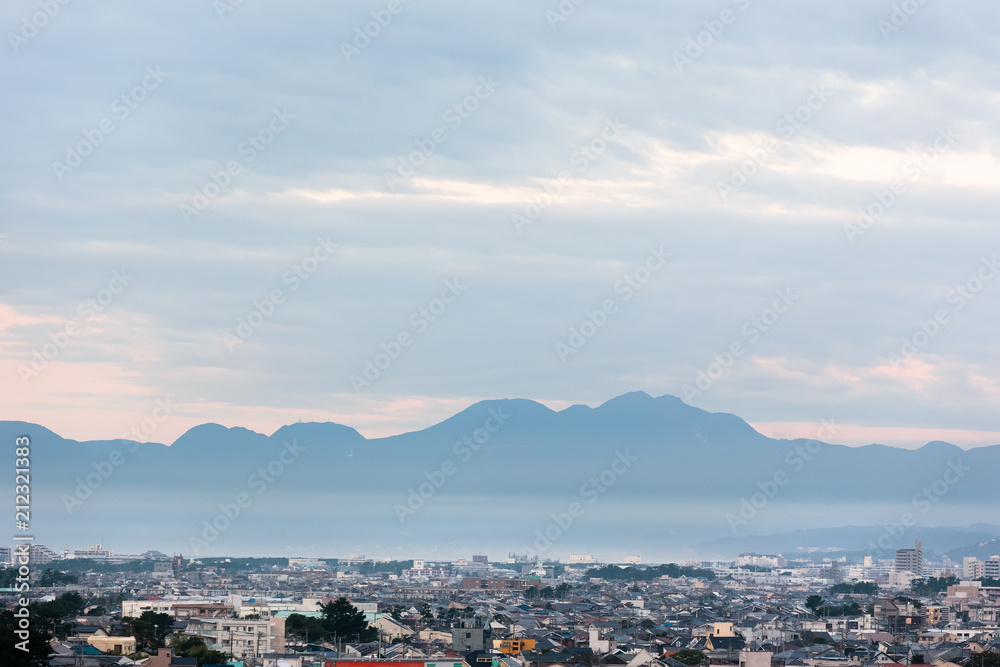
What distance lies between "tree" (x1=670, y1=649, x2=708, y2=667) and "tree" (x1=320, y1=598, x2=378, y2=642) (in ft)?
43.2

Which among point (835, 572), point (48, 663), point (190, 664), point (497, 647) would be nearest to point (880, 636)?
point (497, 647)

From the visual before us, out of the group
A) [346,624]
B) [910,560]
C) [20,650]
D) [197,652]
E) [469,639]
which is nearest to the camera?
[20,650]

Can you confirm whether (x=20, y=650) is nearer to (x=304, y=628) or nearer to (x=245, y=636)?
(x=245, y=636)

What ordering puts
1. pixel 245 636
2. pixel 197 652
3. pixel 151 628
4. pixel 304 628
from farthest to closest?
1. pixel 304 628
2. pixel 151 628
3. pixel 245 636
4. pixel 197 652

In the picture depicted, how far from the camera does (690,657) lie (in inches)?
1725

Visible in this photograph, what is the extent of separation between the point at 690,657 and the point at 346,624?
49.8 ft

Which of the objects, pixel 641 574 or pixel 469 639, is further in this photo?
pixel 641 574

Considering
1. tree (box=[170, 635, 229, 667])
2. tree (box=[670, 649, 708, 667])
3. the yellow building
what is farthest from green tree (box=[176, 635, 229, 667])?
tree (box=[670, 649, 708, 667])

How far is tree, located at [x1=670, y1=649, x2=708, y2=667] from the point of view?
42500 mm

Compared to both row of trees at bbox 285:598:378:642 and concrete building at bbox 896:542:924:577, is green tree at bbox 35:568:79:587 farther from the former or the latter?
concrete building at bbox 896:542:924:577

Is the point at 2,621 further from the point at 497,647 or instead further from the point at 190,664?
the point at 497,647

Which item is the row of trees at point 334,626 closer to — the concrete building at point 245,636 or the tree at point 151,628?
the concrete building at point 245,636

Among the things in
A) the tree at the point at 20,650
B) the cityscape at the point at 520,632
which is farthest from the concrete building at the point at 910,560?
the tree at the point at 20,650

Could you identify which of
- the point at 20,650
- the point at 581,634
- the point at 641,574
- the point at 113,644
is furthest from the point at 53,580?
the point at 20,650
